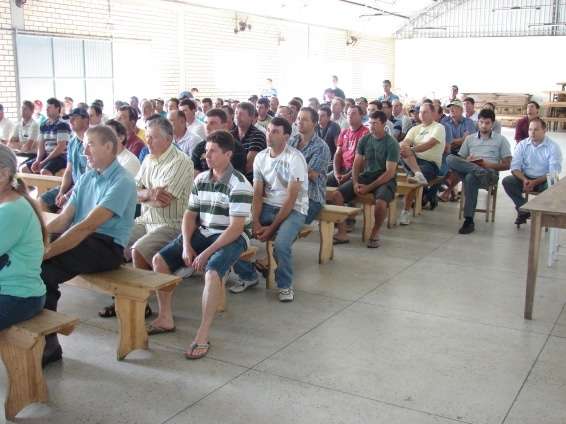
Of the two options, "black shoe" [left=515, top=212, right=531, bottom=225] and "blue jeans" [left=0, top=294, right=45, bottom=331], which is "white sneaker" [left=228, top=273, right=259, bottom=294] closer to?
"blue jeans" [left=0, top=294, right=45, bottom=331]

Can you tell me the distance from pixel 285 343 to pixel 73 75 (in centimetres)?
961

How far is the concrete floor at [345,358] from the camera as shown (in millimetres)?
3115

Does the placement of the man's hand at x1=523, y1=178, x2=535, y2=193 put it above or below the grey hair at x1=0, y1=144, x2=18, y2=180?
below

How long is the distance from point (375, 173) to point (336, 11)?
49.2 feet

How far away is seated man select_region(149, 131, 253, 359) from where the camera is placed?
3.88 meters

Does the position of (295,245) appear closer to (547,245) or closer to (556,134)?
(547,245)

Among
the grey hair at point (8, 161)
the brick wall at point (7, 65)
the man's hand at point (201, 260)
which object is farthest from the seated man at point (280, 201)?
the brick wall at point (7, 65)

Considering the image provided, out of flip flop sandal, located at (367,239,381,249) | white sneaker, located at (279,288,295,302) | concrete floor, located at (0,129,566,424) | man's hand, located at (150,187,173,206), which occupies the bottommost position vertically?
concrete floor, located at (0,129,566,424)

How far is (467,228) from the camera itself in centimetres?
696

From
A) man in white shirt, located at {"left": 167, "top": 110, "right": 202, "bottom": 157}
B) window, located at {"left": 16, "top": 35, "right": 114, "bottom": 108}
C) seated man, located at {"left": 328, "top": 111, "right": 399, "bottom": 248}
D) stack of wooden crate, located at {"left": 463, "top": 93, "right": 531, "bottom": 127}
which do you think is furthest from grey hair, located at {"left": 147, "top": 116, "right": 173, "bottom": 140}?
stack of wooden crate, located at {"left": 463, "top": 93, "right": 531, "bottom": 127}

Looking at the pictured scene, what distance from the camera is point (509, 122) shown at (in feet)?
Answer: 74.9

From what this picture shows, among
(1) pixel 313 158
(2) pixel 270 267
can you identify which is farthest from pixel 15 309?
(1) pixel 313 158

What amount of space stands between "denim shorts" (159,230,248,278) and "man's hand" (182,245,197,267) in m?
0.09

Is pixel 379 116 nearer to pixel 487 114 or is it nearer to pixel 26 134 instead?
pixel 487 114
